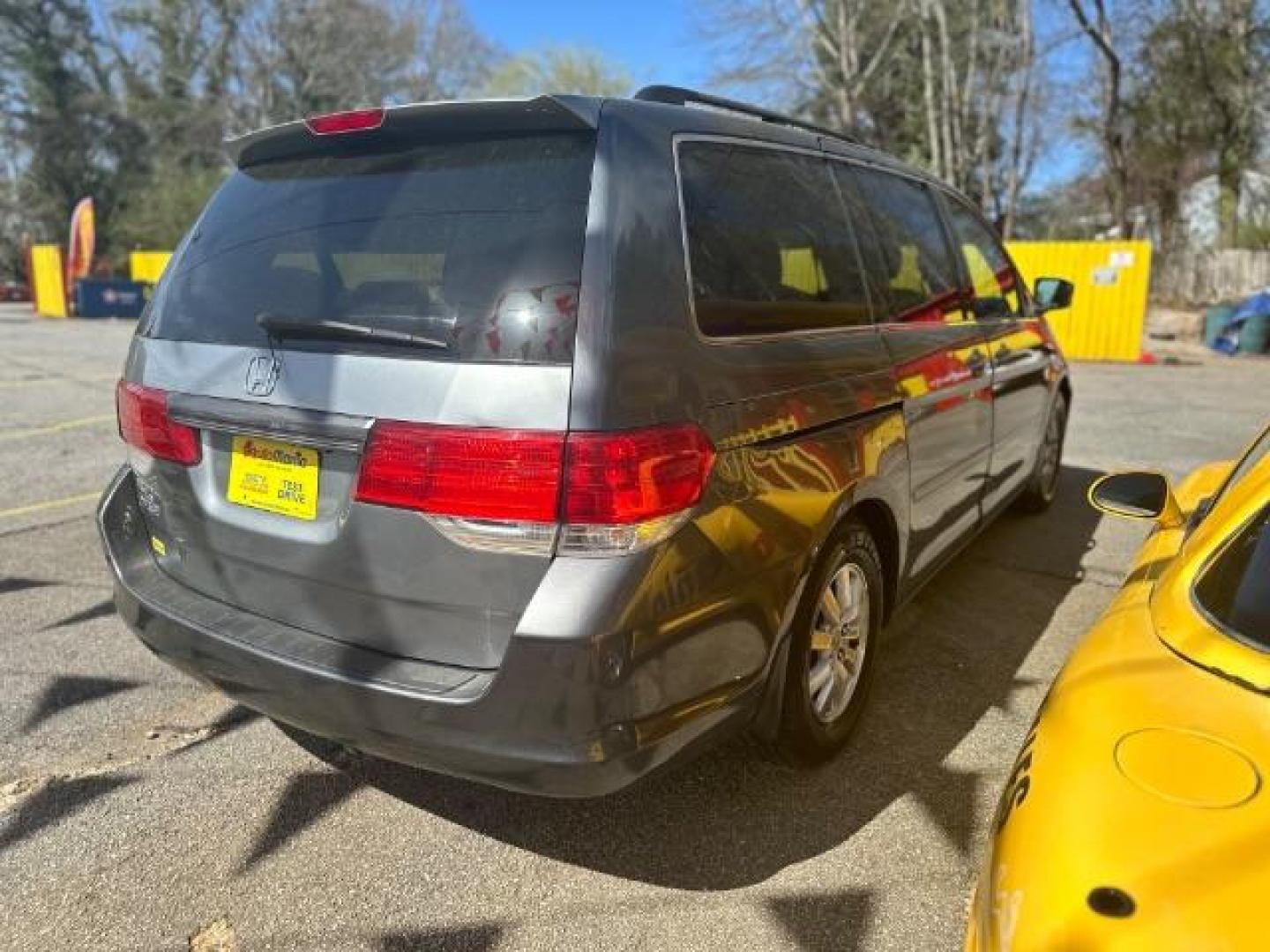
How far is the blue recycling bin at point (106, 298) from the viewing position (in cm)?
2709

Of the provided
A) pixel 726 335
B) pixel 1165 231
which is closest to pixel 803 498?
pixel 726 335

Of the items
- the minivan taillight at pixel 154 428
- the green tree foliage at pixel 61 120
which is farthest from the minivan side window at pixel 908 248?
the green tree foliage at pixel 61 120

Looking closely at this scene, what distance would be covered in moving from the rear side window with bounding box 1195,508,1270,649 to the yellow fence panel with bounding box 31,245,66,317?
32.3 metres

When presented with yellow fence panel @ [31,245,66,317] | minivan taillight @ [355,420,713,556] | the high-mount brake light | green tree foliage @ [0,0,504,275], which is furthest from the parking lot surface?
green tree foliage @ [0,0,504,275]

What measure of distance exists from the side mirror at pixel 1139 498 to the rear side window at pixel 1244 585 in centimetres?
62

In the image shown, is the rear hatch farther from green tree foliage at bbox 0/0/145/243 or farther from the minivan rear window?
green tree foliage at bbox 0/0/145/243

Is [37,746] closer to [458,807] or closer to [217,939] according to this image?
[217,939]

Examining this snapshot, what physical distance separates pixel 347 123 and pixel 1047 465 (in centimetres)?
444

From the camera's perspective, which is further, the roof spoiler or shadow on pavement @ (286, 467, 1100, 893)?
shadow on pavement @ (286, 467, 1100, 893)

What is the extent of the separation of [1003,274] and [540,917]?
3809mm

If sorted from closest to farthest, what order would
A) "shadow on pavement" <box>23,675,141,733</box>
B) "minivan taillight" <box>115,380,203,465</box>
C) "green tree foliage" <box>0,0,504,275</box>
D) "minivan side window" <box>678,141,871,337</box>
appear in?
"minivan side window" <box>678,141,871,337</box> → "minivan taillight" <box>115,380,203,465</box> → "shadow on pavement" <box>23,675,141,733</box> → "green tree foliage" <box>0,0,504,275</box>

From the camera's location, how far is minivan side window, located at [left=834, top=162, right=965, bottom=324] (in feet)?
10.4

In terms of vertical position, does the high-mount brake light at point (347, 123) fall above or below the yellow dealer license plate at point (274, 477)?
above

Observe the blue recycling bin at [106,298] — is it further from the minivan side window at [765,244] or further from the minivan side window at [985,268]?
the minivan side window at [765,244]
